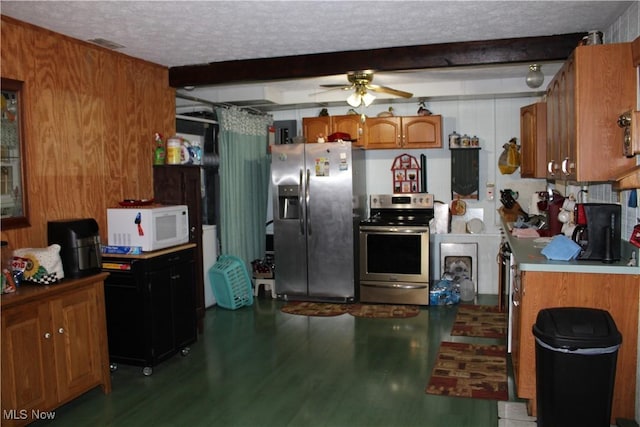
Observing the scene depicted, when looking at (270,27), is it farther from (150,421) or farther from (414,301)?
(414,301)

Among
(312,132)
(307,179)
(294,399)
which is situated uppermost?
(312,132)

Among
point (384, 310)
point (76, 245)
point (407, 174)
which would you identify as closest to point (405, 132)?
point (407, 174)

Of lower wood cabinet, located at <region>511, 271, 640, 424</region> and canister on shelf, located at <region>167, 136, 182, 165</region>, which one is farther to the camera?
canister on shelf, located at <region>167, 136, 182, 165</region>

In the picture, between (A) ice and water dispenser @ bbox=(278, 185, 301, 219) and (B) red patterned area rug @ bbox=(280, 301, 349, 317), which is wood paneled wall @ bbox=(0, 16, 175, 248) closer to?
(A) ice and water dispenser @ bbox=(278, 185, 301, 219)

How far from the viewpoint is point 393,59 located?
4246mm

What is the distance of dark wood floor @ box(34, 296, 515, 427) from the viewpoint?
3.29 m

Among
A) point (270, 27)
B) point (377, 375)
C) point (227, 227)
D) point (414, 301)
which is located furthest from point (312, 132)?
point (377, 375)

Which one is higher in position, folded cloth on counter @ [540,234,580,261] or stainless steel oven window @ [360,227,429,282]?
folded cloth on counter @ [540,234,580,261]

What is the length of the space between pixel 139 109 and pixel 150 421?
2566 millimetres

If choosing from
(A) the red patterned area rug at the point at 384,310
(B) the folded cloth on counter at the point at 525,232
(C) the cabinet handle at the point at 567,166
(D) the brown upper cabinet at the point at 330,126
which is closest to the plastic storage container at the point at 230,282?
(A) the red patterned area rug at the point at 384,310

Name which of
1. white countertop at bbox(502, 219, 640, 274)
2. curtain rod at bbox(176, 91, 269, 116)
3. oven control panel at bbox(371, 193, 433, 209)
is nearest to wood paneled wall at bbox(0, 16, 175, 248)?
curtain rod at bbox(176, 91, 269, 116)

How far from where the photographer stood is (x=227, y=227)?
614 centimetres

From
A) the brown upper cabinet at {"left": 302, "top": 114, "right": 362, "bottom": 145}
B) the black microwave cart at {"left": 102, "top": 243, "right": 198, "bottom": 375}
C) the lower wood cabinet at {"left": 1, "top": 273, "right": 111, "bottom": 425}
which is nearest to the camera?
the lower wood cabinet at {"left": 1, "top": 273, "right": 111, "bottom": 425}

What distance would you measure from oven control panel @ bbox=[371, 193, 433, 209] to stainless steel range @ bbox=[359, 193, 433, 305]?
463 millimetres
